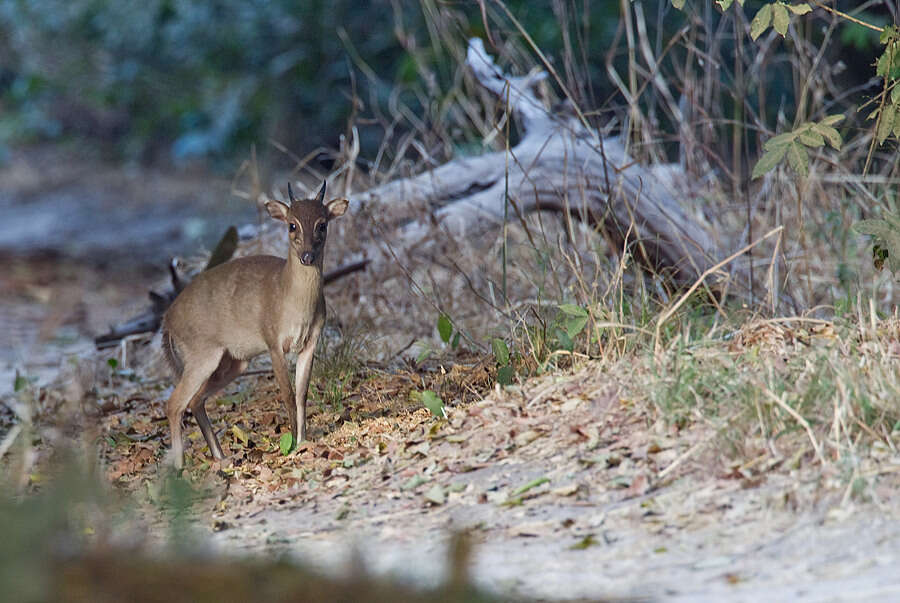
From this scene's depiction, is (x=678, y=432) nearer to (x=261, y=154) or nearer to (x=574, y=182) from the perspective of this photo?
(x=574, y=182)

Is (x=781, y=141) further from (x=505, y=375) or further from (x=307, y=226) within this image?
(x=307, y=226)

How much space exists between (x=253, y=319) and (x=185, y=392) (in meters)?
0.41

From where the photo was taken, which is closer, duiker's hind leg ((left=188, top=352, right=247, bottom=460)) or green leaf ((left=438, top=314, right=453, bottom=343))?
duiker's hind leg ((left=188, top=352, right=247, bottom=460))

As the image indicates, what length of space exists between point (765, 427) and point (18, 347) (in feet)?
19.5

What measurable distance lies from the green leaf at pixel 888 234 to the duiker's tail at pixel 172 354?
2764 mm

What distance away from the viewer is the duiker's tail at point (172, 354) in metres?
5.04

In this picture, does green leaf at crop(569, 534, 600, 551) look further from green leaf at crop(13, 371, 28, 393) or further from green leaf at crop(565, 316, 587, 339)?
green leaf at crop(13, 371, 28, 393)

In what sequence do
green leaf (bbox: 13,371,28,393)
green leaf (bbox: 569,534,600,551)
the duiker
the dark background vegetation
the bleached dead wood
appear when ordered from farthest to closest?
1. the dark background vegetation
2. green leaf (bbox: 13,371,28,393)
3. the bleached dead wood
4. the duiker
5. green leaf (bbox: 569,534,600,551)

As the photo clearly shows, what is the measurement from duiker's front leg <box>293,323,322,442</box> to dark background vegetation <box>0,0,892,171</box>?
4986mm

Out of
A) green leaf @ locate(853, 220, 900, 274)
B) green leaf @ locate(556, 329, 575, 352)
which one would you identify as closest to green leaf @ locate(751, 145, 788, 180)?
green leaf @ locate(853, 220, 900, 274)

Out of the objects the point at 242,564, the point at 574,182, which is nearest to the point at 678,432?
the point at 242,564

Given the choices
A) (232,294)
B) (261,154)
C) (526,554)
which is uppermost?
(261,154)

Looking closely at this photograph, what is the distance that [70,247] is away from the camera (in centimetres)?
1349

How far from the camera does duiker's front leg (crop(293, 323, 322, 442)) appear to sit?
15.3 ft
